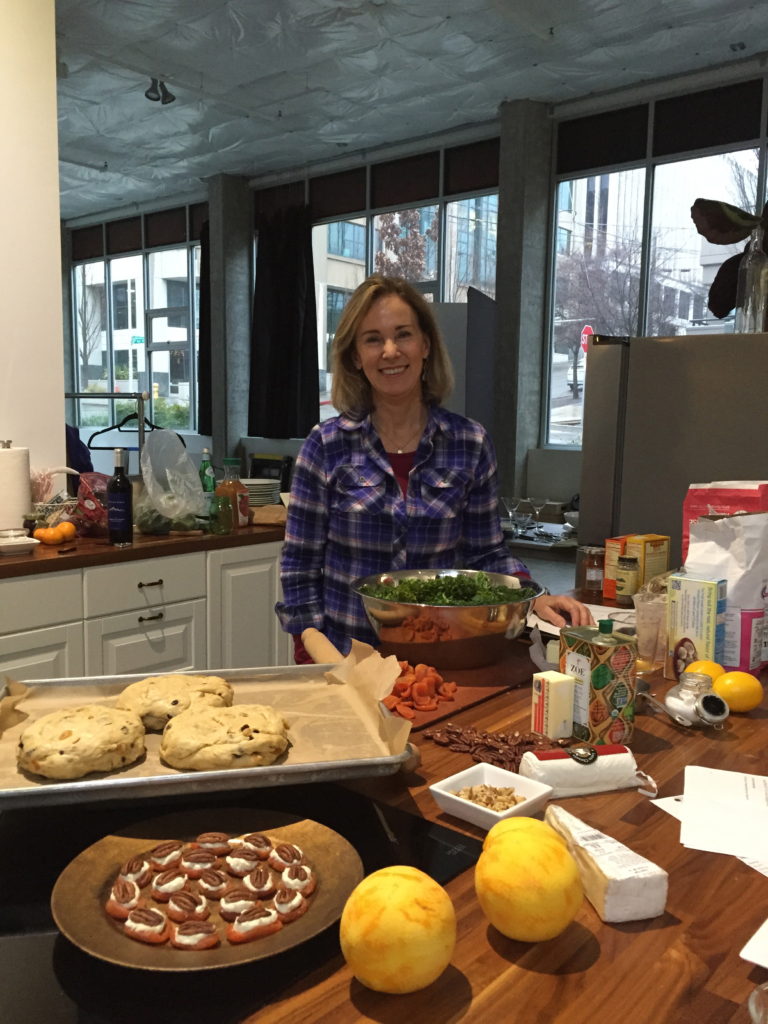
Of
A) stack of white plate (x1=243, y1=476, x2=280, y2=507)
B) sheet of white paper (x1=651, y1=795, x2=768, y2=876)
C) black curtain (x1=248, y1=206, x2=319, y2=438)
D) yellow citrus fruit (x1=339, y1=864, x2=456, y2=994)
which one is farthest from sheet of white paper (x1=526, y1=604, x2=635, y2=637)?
black curtain (x1=248, y1=206, x2=319, y2=438)

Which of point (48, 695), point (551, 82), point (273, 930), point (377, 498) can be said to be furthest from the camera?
point (551, 82)

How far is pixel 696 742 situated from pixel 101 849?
2.85ft

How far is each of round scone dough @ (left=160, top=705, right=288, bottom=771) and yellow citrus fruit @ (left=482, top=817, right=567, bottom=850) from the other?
0.34 meters

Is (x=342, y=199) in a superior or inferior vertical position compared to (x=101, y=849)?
superior

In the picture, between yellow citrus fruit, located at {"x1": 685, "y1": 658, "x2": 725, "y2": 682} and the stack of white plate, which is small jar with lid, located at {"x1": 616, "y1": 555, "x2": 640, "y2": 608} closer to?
yellow citrus fruit, located at {"x1": 685, "y1": 658, "x2": 725, "y2": 682}

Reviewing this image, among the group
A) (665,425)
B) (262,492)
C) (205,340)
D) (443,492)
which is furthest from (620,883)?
(205,340)

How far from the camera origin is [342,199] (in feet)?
→ 25.8

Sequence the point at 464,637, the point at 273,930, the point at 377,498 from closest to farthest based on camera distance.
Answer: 1. the point at 273,930
2. the point at 464,637
3. the point at 377,498

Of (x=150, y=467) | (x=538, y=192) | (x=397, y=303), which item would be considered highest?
(x=538, y=192)

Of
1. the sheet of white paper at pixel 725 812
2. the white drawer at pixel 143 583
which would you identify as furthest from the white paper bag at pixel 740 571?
the white drawer at pixel 143 583

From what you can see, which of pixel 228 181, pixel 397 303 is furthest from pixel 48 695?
pixel 228 181

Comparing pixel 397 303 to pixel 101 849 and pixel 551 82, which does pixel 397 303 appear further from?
pixel 551 82

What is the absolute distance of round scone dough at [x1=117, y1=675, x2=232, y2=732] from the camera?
1209mm

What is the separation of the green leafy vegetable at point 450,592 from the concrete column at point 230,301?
7.17 meters
